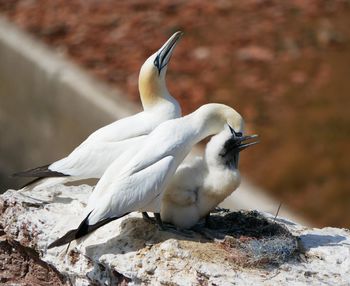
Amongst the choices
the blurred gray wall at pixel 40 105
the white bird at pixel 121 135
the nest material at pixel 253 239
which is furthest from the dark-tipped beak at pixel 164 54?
the blurred gray wall at pixel 40 105

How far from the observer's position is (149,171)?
193 inches

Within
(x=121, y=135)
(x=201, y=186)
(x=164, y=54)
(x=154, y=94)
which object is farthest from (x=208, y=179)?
(x=164, y=54)

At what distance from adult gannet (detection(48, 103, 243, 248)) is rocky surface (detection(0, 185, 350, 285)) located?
213mm

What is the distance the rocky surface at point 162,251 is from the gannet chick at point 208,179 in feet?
0.40

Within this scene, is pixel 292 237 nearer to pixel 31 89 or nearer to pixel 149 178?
pixel 149 178

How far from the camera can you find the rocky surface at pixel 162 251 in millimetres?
4871

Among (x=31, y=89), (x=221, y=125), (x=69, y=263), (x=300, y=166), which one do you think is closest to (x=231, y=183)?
(x=221, y=125)

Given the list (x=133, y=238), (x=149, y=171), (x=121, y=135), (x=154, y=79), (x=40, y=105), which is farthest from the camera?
(x=40, y=105)

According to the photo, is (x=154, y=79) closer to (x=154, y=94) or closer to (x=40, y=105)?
(x=154, y=94)

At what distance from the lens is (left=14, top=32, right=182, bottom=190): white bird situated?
551cm

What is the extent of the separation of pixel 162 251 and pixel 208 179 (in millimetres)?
360

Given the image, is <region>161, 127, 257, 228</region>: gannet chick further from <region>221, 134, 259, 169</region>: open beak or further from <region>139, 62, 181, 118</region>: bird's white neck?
<region>139, 62, 181, 118</region>: bird's white neck

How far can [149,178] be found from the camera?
4.89m

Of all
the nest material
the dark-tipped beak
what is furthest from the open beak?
the dark-tipped beak
